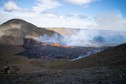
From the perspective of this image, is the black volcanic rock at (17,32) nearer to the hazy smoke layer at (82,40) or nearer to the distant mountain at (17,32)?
the distant mountain at (17,32)

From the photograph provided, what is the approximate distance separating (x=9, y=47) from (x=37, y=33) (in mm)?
27594

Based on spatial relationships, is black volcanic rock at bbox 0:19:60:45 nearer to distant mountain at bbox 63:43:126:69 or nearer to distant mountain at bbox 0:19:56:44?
distant mountain at bbox 0:19:56:44

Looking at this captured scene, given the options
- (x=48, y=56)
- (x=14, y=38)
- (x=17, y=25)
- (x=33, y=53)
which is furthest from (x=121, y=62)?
(x=17, y=25)

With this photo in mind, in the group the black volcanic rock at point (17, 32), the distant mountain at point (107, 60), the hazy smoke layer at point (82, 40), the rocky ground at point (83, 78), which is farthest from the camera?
the hazy smoke layer at point (82, 40)

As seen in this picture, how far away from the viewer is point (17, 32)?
305ft

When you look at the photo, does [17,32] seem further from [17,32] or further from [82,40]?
[82,40]

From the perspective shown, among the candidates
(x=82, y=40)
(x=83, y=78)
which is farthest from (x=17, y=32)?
(x=83, y=78)

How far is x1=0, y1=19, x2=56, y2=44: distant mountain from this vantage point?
3335 inches

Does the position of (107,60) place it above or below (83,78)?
above

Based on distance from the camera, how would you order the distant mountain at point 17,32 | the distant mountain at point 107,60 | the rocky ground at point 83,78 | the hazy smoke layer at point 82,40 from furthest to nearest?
the hazy smoke layer at point 82,40 → the distant mountain at point 17,32 → the distant mountain at point 107,60 → the rocky ground at point 83,78

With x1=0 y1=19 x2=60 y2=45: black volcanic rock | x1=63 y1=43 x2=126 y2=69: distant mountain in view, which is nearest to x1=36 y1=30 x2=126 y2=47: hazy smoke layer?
x1=0 y1=19 x2=60 y2=45: black volcanic rock

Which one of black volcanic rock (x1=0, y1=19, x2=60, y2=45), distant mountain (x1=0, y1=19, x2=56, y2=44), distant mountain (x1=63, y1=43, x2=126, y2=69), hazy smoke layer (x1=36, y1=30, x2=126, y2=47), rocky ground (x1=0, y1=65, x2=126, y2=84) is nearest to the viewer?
rocky ground (x1=0, y1=65, x2=126, y2=84)

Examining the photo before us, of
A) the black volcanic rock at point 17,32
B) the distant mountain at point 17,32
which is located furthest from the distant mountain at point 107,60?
the distant mountain at point 17,32

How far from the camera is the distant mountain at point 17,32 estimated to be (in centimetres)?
8471
